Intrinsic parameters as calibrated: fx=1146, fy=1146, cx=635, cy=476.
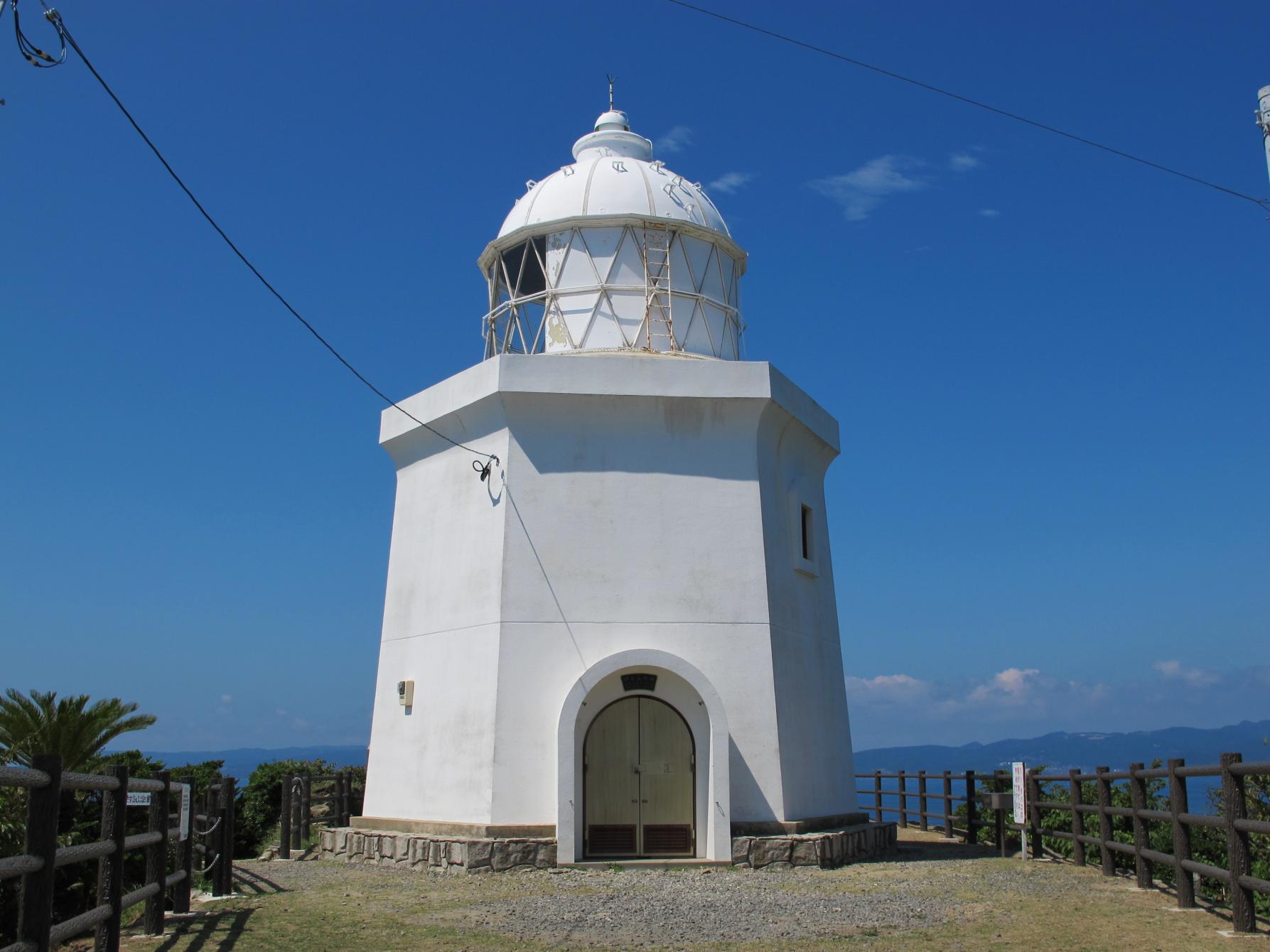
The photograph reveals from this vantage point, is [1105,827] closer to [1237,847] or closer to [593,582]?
[1237,847]

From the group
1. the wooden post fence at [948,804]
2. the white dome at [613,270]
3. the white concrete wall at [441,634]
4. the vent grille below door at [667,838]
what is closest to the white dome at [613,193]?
the white dome at [613,270]

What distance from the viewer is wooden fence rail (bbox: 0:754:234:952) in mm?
5676

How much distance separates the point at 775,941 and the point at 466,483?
8.02 metres

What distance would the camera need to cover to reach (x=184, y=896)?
392 inches

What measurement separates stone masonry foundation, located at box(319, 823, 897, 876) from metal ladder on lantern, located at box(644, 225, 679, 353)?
658 centimetres

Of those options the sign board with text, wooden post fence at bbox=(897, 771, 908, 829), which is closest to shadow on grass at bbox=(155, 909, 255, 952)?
the sign board with text

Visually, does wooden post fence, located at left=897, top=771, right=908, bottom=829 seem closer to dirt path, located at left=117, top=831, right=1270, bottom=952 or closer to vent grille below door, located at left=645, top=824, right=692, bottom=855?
dirt path, located at left=117, top=831, right=1270, bottom=952

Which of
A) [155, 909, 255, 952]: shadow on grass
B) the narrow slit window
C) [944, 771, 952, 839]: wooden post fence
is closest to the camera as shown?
[155, 909, 255, 952]: shadow on grass

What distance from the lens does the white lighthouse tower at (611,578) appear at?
14.0 metres

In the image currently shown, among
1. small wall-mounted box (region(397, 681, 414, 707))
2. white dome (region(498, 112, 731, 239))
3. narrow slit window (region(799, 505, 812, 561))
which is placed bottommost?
small wall-mounted box (region(397, 681, 414, 707))

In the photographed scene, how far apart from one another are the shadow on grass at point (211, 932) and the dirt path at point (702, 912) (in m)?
0.02

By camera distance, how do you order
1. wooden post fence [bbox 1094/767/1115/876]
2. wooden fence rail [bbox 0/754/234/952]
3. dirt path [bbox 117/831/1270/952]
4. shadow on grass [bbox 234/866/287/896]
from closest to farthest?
1. wooden fence rail [bbox 0/754/234/952]
2. dirt path [bbox 117/831/1270/952]
3. shadow on grass [bbox 234/866/287/896]
4. wooden post fence [bbox 1094/767/1115/876]

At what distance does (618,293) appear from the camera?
1591cm

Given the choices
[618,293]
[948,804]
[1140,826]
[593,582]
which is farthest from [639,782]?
[948,804]
